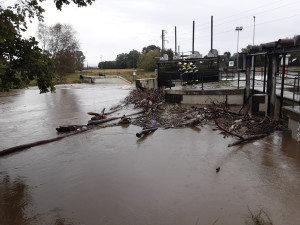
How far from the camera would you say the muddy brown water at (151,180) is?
15.5 feet

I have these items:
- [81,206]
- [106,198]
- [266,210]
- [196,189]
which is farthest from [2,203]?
[266,210]

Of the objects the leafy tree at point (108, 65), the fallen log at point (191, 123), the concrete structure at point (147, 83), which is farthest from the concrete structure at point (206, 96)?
the leafy tree at point (108, 65)

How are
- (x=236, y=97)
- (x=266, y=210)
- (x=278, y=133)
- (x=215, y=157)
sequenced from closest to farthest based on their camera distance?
(x=266, y=210) → (x=215, y=157) → (x=278, y=133) → (x=236, y=97)

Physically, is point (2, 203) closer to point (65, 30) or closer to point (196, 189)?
point (196, 189)

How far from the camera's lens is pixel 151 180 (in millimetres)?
6062

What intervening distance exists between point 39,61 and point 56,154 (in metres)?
3.35

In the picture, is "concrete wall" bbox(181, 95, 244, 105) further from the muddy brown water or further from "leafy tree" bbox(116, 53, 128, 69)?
"leafy tree" bbox(116, 53, 128, 69)

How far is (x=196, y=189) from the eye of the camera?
5547 millimetres

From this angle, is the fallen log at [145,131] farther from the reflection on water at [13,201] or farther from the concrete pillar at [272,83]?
the concrete pillar at [272,83]

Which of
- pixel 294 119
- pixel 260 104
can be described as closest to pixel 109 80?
pixel 260 104

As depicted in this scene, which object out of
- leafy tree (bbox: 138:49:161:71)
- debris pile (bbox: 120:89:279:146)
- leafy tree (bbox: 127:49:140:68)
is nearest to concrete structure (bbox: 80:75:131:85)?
leafy tree (bbox: 138:49:161:71)

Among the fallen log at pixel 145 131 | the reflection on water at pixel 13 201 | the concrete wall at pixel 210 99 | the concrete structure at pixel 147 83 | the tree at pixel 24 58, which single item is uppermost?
the tree at pixel 24 58

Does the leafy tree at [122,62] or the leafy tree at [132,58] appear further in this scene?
the leafy tree at [122,62]

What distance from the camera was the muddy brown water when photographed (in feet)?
15.5
